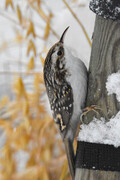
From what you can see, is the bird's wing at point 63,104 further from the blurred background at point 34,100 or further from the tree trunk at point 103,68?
the blurred background at point 34,100

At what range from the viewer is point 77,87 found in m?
0.85

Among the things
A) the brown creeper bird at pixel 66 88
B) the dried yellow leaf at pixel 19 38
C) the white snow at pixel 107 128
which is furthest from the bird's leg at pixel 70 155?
the dried yellow leaf at pixel 19 38

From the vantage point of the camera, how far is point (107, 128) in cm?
74

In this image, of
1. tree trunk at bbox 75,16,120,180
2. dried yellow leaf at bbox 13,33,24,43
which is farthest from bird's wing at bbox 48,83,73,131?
dried yellow leaf at bbox 13,33,24,43

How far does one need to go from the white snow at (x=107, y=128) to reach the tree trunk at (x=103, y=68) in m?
0.02

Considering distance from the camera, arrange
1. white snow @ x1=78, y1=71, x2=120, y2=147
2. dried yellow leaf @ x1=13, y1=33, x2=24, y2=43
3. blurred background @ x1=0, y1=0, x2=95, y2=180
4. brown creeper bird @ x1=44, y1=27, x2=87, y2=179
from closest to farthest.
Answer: white snow @ x1=78, y1=71, x2=120, y2=147 → brown creeper bird @ x1=44, y1=27, x2=87, y2=179 → blurred background @ x1=0, y1=0, x2=95, y2=180 → dried yellow leaf @ x1=13, y1=33, x2=24, y2=43

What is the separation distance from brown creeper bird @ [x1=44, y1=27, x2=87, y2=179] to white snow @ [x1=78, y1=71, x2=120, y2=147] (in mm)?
106

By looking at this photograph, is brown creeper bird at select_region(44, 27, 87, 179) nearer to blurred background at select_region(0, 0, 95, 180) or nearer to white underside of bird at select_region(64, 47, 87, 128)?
white underside of bird at select_region(64, 47, 87, 128)

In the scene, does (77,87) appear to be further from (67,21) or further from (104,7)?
(67,21)

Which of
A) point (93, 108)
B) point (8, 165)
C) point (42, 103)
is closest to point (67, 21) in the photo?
point (42, 103)

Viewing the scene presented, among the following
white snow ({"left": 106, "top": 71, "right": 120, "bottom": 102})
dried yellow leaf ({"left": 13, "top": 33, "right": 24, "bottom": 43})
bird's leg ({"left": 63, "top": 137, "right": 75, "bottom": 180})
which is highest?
dried yellow leaf ({"left": 13, "top": 33, "right": 24, "bottom": 43})

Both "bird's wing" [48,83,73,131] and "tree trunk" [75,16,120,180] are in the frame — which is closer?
"tree trunk" [75,16,120,180]

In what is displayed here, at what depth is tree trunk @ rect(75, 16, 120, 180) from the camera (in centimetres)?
74

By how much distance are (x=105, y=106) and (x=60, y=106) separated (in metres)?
0.23
